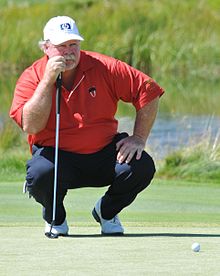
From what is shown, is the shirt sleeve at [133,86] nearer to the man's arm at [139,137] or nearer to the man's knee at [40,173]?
the man's arm at [139,137]

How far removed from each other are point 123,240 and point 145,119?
88 cm

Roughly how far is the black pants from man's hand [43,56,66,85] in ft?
1.65

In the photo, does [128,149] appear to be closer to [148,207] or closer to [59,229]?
[59,229]

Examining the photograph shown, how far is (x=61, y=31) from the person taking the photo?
682cm

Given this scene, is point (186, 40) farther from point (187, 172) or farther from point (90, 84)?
point (90, 84)

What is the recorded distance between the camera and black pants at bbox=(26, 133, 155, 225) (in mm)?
6973

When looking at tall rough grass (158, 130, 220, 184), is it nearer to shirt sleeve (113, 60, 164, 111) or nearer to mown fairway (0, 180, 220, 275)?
mown fairway (0, 180, 220, 275)

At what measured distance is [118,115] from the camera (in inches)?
774

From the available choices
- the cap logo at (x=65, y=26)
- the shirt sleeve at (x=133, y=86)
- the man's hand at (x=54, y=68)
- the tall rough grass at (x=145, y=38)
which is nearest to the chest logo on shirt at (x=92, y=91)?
the shirt sleeve at (x=133, y=86)

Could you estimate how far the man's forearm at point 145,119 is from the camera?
7184mm

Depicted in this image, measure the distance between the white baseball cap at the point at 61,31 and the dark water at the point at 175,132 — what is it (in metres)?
6.99

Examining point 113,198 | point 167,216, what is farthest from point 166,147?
point 113,198

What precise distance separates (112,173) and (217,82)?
20.6m

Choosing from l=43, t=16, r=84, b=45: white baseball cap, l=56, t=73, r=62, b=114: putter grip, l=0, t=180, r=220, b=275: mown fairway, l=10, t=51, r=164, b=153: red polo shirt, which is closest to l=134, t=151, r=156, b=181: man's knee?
l=10, t=51, r=164, b=153: red polo shirt
